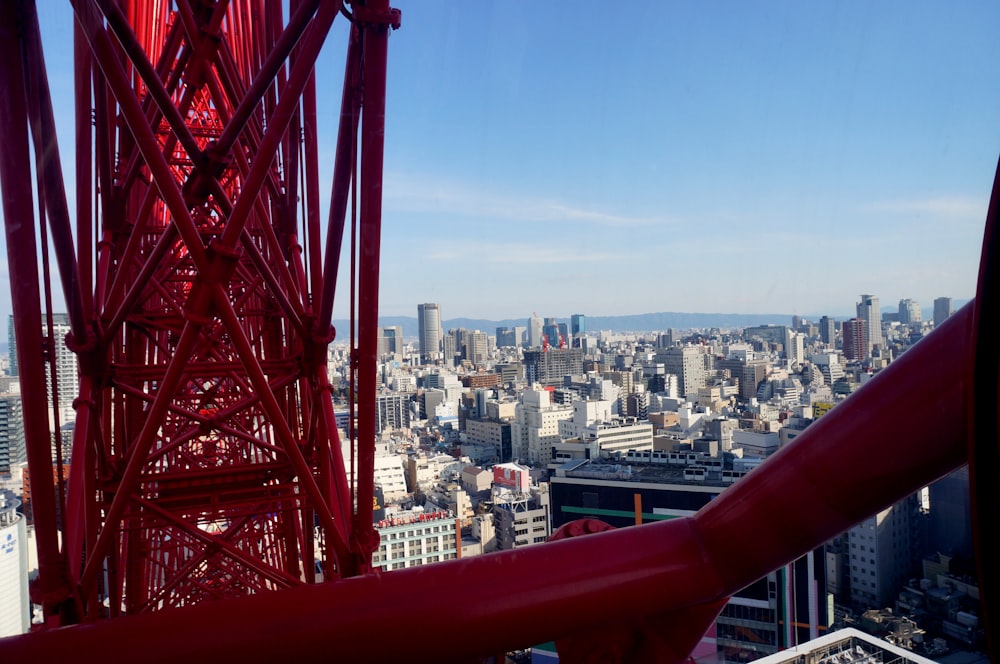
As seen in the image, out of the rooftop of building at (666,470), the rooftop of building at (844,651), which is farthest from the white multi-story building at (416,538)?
the rooftop of building at (844,651)

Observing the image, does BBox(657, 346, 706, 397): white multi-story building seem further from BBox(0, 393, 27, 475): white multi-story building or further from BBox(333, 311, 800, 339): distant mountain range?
BBox(0, 393, 27, 475): white multi-story building

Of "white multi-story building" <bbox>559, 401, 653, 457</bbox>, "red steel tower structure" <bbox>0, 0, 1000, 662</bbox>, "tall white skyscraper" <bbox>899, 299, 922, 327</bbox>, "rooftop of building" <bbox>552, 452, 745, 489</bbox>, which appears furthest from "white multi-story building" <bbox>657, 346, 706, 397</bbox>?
"red steel tower structure" <bbox>0, 0, 1000, 662</bbox>

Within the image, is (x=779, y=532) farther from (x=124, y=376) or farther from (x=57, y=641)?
(x=124, y=376)

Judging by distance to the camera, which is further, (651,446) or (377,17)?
(651,446)

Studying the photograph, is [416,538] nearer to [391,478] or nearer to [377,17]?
[391,478]

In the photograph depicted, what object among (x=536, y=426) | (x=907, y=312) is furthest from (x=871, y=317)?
(x=536, y=426)

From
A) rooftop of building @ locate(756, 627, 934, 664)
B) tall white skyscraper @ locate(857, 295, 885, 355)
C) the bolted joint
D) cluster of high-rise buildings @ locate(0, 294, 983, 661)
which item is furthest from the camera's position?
rooftop of building @ locate(756, 627, 934, 664)
